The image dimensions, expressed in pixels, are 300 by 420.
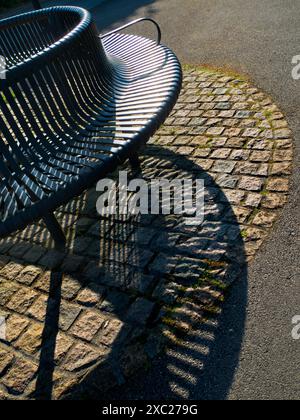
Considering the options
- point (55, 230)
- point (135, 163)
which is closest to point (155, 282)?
point (55, 230)

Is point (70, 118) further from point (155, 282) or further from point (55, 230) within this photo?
point (155, 282)

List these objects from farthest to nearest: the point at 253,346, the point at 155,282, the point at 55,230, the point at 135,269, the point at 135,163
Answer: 1. the point at 135,163
2. the point at 55,230
3. the point at 135,269
4. the point at 155,282
5. the point at 253,346

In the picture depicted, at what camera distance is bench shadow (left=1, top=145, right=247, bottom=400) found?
250cm

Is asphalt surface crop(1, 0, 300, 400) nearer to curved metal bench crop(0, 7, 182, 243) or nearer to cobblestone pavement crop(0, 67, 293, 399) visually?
cobblestone pavement crop(0, 67, 293, 399)

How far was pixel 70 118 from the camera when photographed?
337cm

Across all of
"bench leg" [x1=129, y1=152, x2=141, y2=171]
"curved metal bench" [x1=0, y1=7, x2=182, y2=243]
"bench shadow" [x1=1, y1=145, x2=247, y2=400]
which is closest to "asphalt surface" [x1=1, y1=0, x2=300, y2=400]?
"bench shadow" [x1=1, y1=145, x2=247, y2=400]

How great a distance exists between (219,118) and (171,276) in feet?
7.58

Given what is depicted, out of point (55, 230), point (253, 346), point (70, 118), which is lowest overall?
point (253, 346)

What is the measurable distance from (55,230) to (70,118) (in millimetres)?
897

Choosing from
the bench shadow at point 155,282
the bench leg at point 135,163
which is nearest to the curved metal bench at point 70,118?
the bench shadow at point 155,282

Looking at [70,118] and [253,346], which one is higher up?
[70,118]

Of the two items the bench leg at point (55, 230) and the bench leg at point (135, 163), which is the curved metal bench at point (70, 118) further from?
the bench leg at point (135, 163)
